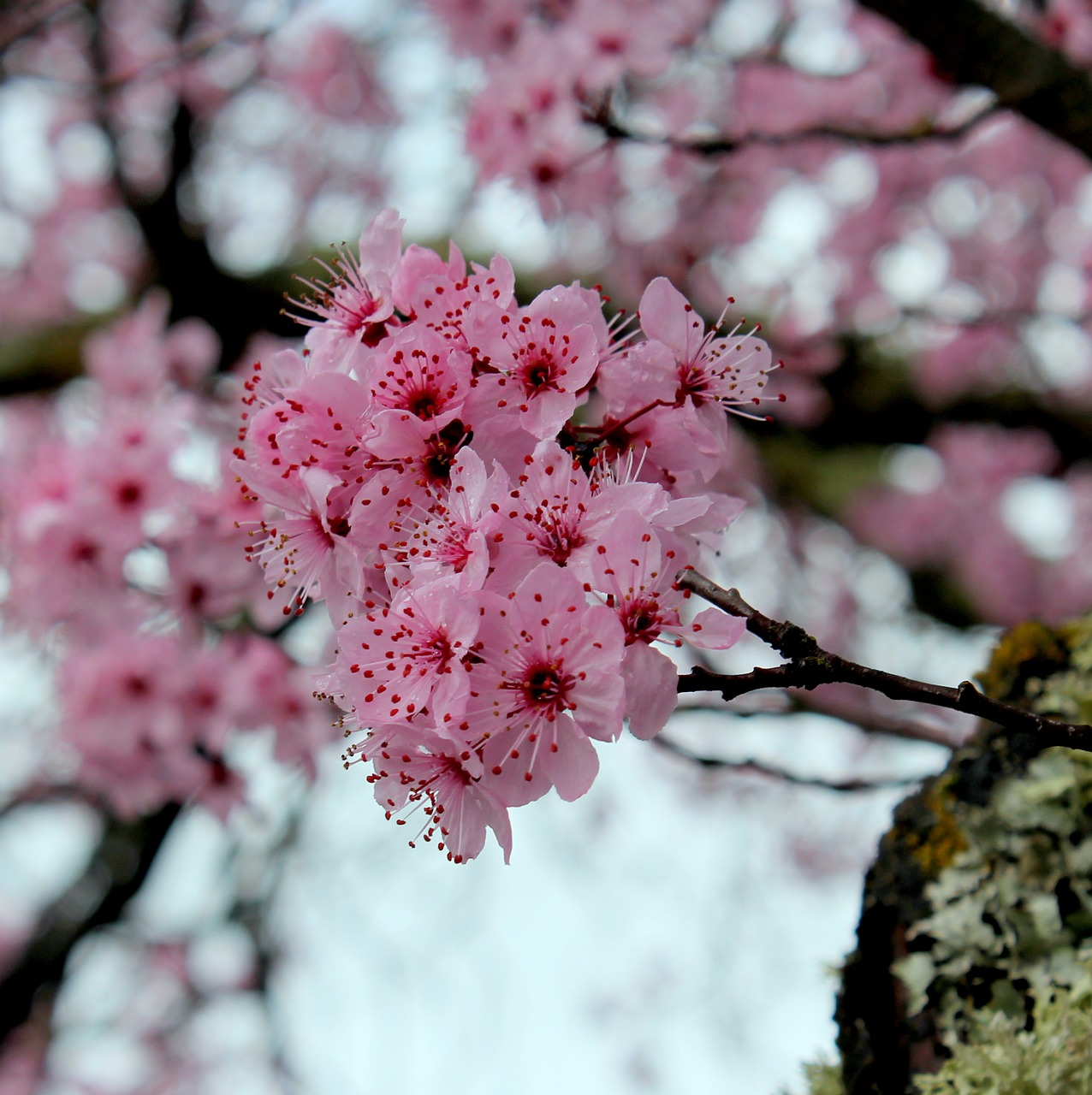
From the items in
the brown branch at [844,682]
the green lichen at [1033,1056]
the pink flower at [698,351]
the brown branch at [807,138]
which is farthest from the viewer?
the brown branch at [807,138]

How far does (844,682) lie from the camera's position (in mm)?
798

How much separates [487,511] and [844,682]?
34 centimetres

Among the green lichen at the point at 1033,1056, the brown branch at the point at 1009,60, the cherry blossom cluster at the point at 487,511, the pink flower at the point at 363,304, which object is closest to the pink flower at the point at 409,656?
the cherry blossom cluster at the point at 487,511

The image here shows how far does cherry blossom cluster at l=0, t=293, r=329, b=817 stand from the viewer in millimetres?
2268

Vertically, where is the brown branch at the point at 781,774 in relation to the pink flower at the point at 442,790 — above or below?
below

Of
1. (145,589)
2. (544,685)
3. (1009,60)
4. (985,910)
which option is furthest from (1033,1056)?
(145,589)

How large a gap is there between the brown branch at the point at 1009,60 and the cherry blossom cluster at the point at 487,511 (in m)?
1.26

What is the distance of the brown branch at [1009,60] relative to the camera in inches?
76.5

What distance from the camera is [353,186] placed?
6.77 m

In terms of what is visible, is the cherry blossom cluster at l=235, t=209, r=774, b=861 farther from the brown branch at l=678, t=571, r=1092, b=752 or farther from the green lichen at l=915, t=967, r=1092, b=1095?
the green lichen at l=915, t=967, r=1092, b=1095

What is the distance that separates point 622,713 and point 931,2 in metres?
1.75

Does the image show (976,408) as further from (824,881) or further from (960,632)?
(824,881)

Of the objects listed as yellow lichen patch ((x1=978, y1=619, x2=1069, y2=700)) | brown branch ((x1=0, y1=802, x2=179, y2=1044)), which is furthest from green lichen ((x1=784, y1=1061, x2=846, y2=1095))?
brown branch ((x1=0, y1=802, x2=179, y2=1044))

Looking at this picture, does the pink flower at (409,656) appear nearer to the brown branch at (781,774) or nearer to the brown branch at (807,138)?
the brown branch at (781,774)
